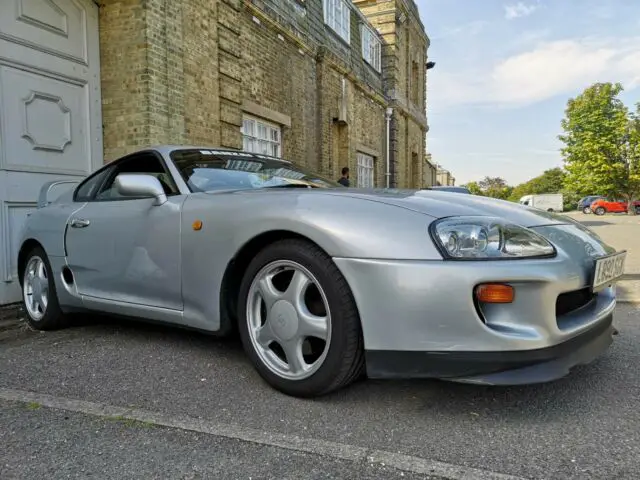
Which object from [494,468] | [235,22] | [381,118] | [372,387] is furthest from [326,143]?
[494,468]

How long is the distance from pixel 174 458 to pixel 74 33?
597 centimetres

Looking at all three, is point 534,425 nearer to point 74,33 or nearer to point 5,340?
point 5,340

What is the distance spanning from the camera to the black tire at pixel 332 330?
6.91ft

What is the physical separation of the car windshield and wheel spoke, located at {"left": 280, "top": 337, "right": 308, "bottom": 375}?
3.54ft

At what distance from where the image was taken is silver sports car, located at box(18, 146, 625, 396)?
76.6 inches

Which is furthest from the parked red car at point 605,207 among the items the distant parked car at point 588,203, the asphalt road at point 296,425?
the asphalt road at point 296,425

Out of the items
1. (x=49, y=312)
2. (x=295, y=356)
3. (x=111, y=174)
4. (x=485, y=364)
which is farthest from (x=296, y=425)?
(x=49, y=312)

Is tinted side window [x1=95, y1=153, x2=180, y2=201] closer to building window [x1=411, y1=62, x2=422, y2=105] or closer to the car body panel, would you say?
the car body panel

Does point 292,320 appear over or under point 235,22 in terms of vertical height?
under

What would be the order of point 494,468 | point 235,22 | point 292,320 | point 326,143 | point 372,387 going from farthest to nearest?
1. point 326,143
2. point 235,22
3. point 372,387
4. point 292,320
5. point 494,468

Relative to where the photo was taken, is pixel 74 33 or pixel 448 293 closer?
pixel 448 293

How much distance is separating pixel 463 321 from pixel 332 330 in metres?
0.55

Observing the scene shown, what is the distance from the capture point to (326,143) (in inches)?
496

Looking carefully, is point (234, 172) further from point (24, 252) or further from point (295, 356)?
point (24, 252)
